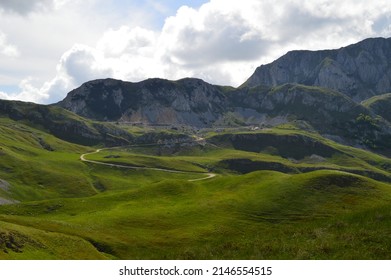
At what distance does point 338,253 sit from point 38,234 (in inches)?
1402

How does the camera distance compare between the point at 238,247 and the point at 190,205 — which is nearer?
the point at 238,247

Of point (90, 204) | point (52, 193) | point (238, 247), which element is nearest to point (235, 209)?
point (90, 204)

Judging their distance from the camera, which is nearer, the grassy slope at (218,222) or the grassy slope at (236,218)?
the grassy slope at (236,218)

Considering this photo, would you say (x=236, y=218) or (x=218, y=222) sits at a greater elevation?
(x=236, y=218)

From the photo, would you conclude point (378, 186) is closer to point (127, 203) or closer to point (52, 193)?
point (127, 203)

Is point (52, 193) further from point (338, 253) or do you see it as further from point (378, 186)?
point (338, 253)

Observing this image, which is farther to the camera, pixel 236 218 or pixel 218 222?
pixel 236 218

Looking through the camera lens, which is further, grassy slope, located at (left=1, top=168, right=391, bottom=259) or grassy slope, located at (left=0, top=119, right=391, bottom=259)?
grassy slope, located at (left=0, top=119, right=391, bottom=259)

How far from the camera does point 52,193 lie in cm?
19762
